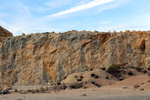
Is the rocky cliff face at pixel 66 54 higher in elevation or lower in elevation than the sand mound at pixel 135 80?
higher

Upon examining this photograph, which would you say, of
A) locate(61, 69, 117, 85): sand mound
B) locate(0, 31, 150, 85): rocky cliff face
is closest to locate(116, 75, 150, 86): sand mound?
locate(61, 69, 117, 85): sand mound

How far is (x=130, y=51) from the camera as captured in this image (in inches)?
985

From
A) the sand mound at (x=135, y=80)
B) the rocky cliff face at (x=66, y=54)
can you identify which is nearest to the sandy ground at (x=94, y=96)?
the sand mound at (x=135, y=80)

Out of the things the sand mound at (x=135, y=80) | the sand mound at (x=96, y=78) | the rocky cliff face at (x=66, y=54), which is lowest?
the sand mound at (x=135, y=80)

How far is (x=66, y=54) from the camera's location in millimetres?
26328

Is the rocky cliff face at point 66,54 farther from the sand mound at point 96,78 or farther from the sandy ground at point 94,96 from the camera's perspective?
the sandy ground at point 94,96

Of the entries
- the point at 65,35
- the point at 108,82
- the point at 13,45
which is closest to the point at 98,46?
the point at 65,35

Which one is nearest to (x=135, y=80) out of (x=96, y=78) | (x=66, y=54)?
(x=96, y=78)

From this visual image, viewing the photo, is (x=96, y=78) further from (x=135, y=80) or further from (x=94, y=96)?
(x=94, y=96)

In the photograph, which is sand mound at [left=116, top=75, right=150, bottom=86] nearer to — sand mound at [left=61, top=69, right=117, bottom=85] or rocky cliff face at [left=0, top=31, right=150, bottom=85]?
sand mound at [left=61, top=69, right=117, bottom=85]

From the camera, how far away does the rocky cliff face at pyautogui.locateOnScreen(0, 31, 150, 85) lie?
2500 cm

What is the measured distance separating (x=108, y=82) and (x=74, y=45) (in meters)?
7.82

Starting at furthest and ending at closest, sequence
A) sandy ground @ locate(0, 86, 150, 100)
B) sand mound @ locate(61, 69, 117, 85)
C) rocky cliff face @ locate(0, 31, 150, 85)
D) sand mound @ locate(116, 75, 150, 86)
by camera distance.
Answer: rocky cliff face @ locate(0, 31, 150, 85)
sand mound @ locate(61, 69, 117, 85)
sand mound @ locate(116, 75, 150, 86)
sandy ground @ locate(0, 86, 150, 100)

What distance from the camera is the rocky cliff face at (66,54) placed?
2500cm
